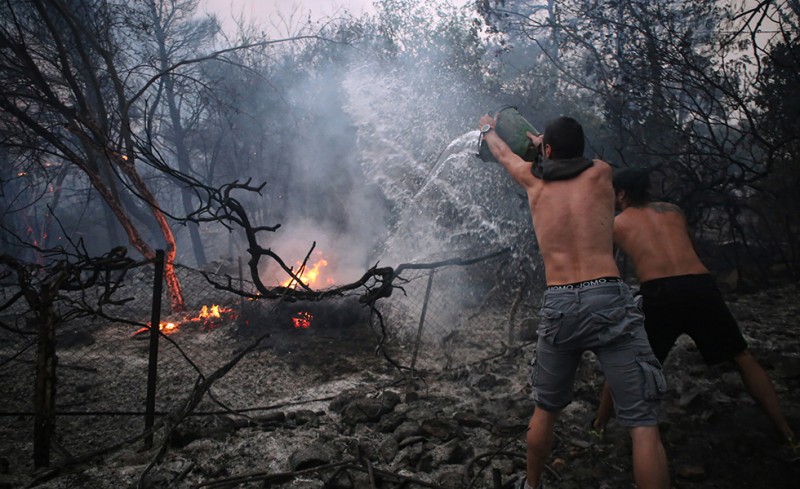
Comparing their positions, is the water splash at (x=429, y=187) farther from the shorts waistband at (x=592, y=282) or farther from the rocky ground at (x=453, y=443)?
the shorts waistband at (x=592, y=282)

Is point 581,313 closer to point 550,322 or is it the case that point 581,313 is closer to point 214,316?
point 550,322

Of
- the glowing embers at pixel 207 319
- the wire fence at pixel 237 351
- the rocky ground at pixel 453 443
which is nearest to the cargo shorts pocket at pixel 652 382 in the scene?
the rocky ground at pixel 453 443

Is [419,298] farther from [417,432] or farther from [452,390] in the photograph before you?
[417,432]

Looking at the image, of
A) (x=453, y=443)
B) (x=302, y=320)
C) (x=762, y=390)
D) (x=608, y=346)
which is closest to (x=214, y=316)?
(x=302, y=320)

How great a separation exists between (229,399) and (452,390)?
254 centimetres

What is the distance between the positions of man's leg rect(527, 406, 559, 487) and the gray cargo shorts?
62 millimetres

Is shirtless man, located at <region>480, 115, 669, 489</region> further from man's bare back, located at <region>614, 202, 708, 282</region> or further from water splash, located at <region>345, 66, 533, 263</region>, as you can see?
water splash, located at <region>345, 66, 533, 263</region>

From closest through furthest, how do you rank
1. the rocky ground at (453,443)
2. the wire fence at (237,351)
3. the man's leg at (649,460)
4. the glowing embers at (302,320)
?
1. the man's leg at (649,460)
2. the rocky ground at (453,443)
3. the wire fence at (237,351)
4. the glowing embers at (302,320)

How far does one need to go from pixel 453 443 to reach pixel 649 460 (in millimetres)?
1343

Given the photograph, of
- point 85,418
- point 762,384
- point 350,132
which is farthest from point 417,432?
point 350,132

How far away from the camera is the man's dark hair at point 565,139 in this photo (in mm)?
2420

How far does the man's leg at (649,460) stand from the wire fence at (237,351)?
2076 mm

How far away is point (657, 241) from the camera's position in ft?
9.81

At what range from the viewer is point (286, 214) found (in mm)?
18641
